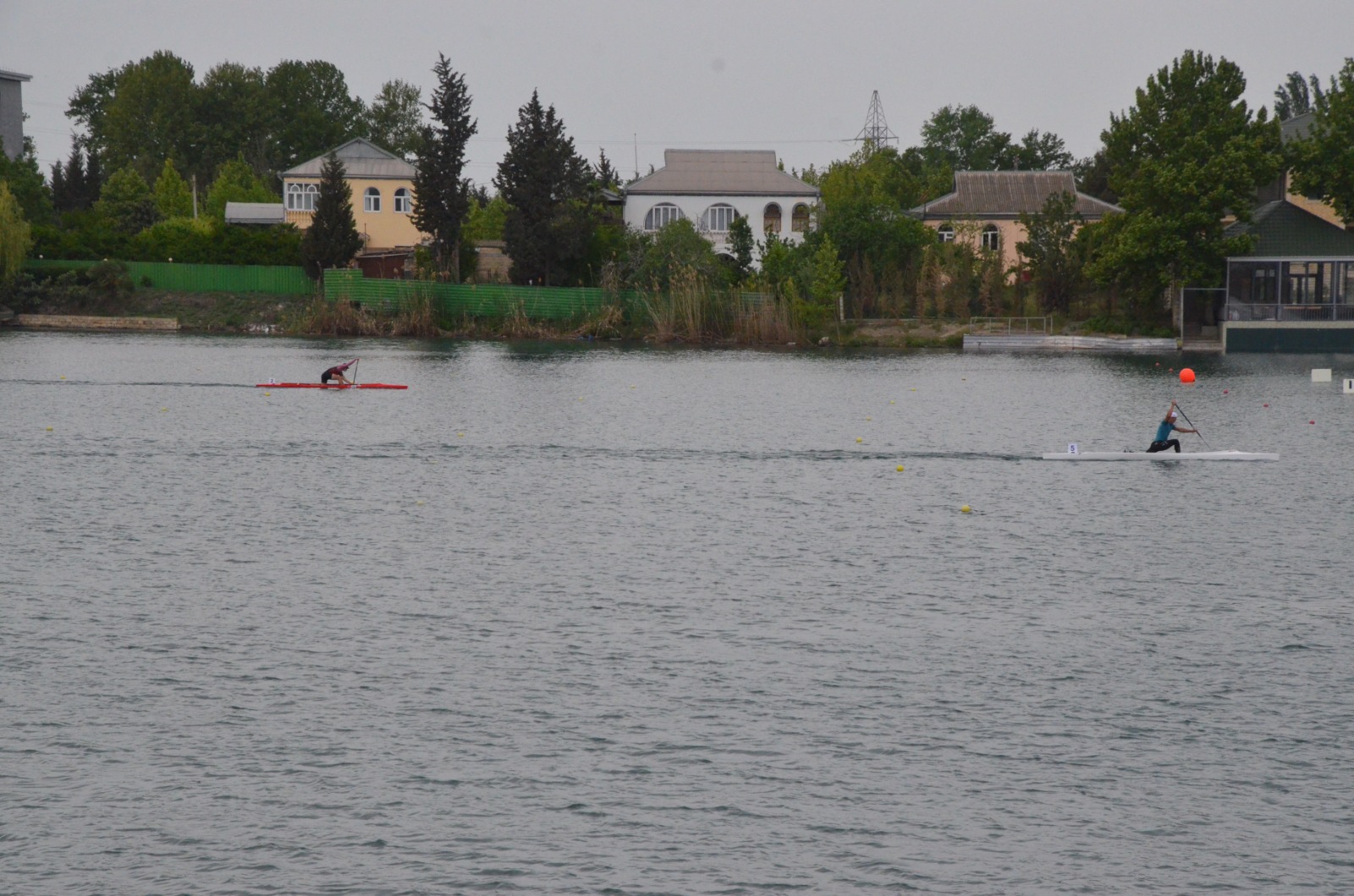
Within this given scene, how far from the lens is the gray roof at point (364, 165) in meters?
117

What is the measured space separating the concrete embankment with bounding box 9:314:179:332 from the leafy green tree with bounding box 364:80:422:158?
68.3 metres

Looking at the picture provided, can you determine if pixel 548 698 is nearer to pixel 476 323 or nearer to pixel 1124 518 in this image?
pixel 1124 518

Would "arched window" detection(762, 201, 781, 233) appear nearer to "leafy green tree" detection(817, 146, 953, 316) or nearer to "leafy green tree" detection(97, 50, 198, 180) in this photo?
"leafy green tree" detection(817, 146, 953, 316)

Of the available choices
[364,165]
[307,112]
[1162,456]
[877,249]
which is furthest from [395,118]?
[1162,456]

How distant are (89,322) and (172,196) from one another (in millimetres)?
41683

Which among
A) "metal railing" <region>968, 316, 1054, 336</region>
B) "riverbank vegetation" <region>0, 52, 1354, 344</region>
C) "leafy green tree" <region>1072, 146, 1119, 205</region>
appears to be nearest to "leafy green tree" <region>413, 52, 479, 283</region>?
"riverbank vegetation" <region>0, 52, 1354, 344</region>

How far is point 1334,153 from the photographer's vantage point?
79688 mm

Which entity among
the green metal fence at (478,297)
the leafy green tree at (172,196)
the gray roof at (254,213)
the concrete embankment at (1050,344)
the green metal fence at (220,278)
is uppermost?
the leafy green tree at (172,196)

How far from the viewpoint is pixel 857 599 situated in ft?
72.2

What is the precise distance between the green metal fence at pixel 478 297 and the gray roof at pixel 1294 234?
37.7 metres

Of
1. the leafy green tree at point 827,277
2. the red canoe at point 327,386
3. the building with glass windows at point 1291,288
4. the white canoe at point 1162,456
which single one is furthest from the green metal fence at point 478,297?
the white canoe at point 1162,456

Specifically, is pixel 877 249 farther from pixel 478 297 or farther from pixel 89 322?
pixel 89 322

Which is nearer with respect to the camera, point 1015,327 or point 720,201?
point 1015,327

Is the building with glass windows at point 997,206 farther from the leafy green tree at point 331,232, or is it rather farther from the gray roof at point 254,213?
the gray roof at point 254,213
